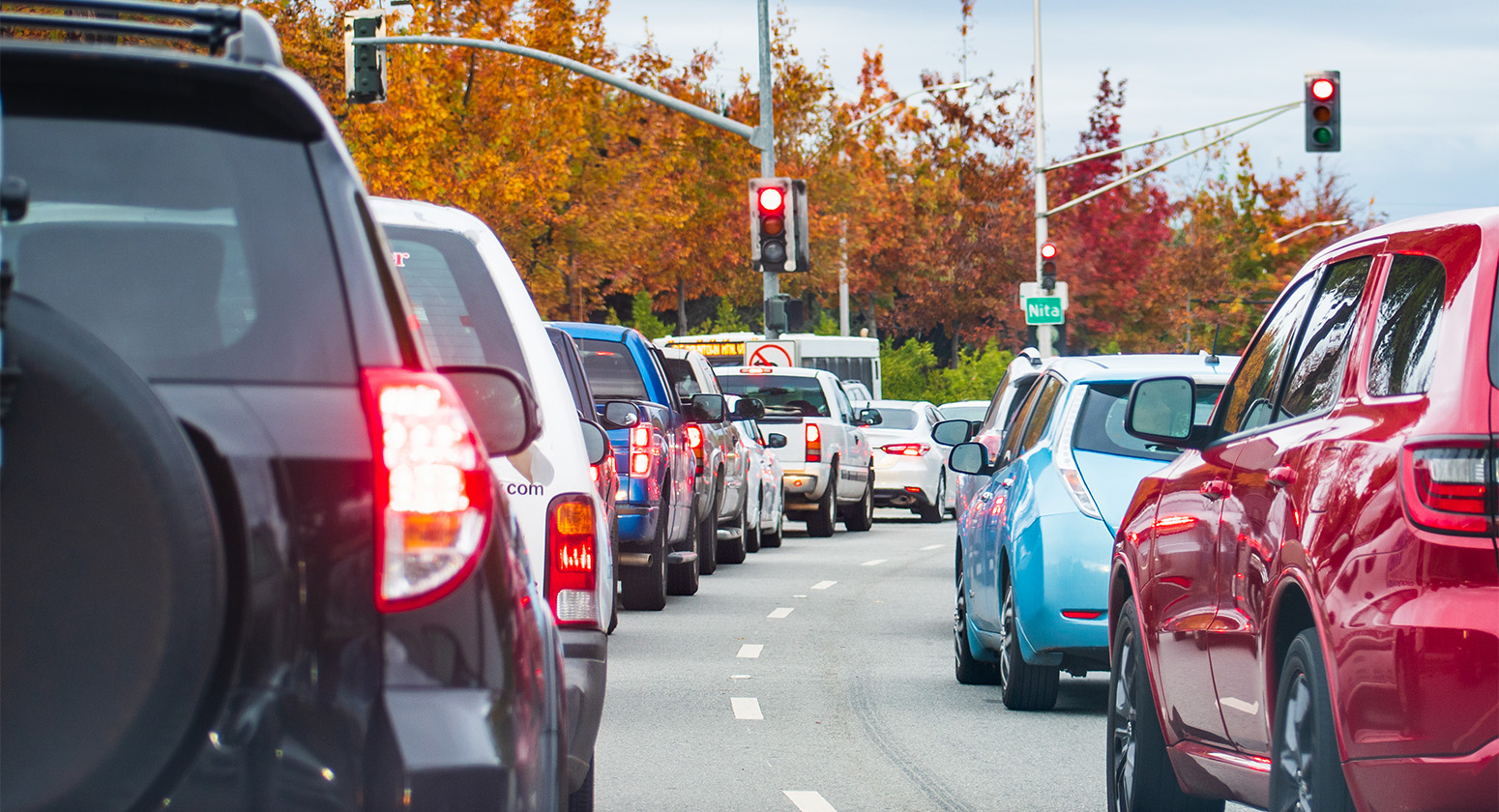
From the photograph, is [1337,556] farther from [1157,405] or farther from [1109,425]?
[1109,425]

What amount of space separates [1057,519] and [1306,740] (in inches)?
176

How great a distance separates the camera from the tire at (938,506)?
2922 centimetres

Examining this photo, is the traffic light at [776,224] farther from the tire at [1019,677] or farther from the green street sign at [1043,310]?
the tire at [1019,677]

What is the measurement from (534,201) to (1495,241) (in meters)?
34.8

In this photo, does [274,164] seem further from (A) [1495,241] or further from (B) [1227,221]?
(B) [1227,221]

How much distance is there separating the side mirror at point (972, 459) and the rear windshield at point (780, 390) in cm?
1320

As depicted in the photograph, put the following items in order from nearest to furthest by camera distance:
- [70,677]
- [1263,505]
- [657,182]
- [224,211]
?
[70,677] < [224,211] < [1263,505] < [657,182]

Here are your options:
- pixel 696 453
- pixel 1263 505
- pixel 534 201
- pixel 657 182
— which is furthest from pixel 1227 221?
pixel 1263 505

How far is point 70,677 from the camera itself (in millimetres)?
2596

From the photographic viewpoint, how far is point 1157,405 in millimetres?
6195

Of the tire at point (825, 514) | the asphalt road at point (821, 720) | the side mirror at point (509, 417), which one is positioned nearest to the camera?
the side mirror at point (509, 417)

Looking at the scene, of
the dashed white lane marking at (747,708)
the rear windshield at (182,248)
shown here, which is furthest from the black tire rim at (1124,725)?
the rear windshield at (182,248)

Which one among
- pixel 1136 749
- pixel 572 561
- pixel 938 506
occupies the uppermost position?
pixel 572 561

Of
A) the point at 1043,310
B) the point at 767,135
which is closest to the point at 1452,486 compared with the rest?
the point at 767,135
